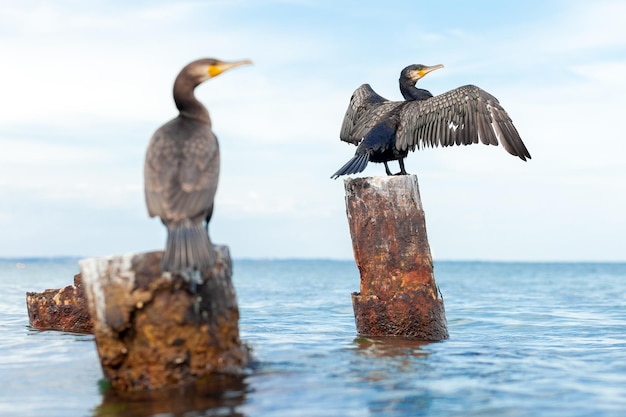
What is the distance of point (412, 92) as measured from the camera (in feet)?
31.1

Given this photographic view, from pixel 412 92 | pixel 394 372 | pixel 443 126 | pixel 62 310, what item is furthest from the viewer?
pixel 412 92

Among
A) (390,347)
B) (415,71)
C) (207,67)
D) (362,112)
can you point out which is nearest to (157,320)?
(207,67)

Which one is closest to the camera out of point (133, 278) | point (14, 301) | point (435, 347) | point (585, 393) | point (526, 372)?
point (133, 278)

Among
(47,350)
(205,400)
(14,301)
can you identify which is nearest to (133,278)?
(205,400)

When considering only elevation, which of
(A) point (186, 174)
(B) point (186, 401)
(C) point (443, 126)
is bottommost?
(B) point (186, 401)

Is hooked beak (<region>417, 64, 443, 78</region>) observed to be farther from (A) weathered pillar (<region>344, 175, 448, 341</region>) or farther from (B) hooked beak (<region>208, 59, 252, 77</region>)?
(B) hooked beak (<region>208, 59, 252, 77</region>)

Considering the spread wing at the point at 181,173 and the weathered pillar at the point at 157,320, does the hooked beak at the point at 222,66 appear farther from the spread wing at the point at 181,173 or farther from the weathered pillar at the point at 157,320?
the weathered pillar at the point at 157,320

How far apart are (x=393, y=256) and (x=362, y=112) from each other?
2573 mm

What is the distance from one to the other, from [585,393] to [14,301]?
13.3m

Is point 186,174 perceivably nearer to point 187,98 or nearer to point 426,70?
point 187,98

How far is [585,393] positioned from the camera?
5.70 m

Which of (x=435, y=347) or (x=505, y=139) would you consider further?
(x=505, y=139)

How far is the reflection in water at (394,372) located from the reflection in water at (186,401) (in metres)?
0.96

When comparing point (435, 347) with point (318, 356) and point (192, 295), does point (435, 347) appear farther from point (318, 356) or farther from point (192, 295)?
point (192, 295)
